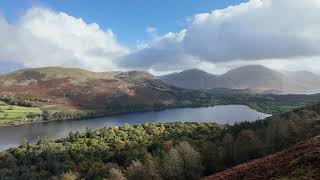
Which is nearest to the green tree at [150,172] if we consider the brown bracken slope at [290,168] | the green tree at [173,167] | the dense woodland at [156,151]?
the dense woodland at [156,151]

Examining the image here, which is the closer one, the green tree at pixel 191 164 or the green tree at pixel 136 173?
the green tree at pixel 191 164

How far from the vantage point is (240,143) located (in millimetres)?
80000

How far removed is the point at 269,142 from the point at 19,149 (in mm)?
97394

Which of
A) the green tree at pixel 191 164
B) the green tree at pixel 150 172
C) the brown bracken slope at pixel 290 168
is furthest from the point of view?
the green tree at pixel 191 164

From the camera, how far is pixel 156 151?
360 ft

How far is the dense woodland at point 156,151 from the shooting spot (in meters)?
74.2

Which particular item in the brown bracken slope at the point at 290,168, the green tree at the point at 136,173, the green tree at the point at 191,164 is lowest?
the green tree at the point at 136,173

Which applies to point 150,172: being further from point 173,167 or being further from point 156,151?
point 156,151

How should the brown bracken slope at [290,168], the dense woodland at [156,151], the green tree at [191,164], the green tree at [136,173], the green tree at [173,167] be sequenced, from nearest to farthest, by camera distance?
the brown bracken slope at [290,168]
the green tree at [191,164]
the green tree at [173,167]
the dense woodland at [156,151]
the green tree at [136,173]

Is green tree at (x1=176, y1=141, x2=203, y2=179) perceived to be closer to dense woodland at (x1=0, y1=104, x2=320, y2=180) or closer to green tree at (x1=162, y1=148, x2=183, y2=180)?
dense woodland at (x1=0, y1=104, x2=320, y2=180)

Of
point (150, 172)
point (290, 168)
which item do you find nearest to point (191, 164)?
point (150, 172)

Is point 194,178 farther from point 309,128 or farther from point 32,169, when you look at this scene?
point 32,169

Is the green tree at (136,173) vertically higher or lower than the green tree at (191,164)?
lower

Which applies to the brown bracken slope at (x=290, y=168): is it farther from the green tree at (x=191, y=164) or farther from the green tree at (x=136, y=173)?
the green tree at (x=136, y=173)
